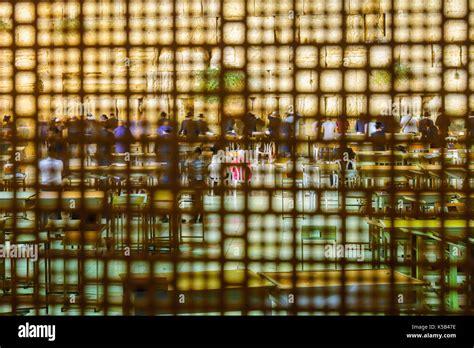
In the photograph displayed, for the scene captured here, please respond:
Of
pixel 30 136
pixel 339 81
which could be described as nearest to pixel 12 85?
pixel 30 136

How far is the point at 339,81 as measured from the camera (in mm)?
3340

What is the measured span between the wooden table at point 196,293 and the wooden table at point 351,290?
12 cm

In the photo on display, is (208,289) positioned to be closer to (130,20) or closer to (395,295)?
(395,295)

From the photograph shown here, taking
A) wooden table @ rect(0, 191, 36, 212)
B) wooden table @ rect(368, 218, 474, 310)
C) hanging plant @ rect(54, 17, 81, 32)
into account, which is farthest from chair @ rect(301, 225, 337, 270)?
hanging plant @ rect(54, 17, 81, 32)

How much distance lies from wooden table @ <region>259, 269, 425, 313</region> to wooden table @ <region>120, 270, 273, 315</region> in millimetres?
116

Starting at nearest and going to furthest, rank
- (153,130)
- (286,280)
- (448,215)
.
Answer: (286,280), (448,215), (153,130)

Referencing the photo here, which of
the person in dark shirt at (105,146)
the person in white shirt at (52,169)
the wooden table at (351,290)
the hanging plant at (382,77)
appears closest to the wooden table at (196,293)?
the wooden table at (351,290)

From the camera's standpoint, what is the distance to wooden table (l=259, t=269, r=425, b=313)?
3338 millimetres

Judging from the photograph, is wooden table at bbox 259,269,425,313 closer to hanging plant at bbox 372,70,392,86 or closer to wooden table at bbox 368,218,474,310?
wooden table at bbox 368,218,474,310

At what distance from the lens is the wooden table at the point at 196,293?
11.2 ft

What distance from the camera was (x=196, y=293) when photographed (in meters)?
3.43

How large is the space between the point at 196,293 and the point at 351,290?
72 centimetres

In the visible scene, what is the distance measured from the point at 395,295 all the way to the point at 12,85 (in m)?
2.06
